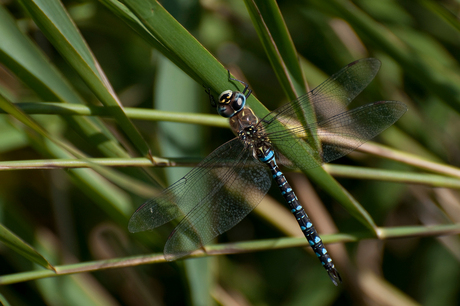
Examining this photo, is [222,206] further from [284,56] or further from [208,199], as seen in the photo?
[284,56]

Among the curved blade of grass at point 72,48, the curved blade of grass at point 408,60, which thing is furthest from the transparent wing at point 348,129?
the curved blade of grass at point 72,48

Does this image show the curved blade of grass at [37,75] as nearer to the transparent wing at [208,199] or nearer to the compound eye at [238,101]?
the transparent wing at [208,199]

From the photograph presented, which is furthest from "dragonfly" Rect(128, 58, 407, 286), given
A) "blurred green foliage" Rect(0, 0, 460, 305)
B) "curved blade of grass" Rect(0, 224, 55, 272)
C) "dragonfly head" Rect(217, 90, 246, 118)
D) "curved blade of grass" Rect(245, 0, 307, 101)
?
"curved blade of grass" Rect(0, 224, 55, 272)

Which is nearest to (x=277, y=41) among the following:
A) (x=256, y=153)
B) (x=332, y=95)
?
(x=332, y=95)

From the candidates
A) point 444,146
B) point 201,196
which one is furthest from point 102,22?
point 444,146

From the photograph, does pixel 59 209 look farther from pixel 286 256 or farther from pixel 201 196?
pixel 286 256
